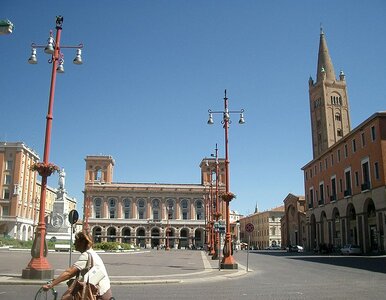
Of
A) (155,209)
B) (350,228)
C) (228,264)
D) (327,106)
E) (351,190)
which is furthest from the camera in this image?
(155,209)

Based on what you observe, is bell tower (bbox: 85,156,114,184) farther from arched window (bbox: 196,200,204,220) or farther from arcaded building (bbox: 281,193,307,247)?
arcaded building (bbox: 281,193,307,247)

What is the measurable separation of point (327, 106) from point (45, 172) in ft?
297

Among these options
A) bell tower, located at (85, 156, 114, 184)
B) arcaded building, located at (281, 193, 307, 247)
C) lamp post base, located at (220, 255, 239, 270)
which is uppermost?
bell tower, located at (85, 156, 114, 184)

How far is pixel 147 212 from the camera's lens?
12525 cm

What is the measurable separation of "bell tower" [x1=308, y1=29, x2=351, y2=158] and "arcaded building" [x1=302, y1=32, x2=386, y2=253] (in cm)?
2404

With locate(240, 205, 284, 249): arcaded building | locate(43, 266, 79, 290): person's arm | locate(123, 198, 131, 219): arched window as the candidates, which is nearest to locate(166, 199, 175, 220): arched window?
locate(123, 198, 131, 219): arched window

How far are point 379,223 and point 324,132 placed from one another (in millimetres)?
54278

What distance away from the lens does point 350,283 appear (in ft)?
52.5

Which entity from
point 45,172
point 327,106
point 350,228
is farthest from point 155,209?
point 45,172

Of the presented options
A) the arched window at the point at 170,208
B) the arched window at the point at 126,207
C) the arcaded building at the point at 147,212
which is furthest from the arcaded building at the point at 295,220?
the arched window at the point at 126,207

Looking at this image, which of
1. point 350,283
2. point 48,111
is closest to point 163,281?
point 350,283

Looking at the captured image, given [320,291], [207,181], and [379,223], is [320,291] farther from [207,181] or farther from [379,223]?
[207,181]

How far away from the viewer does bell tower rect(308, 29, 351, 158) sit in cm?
9686

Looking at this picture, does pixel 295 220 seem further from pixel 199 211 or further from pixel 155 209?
pixel 155 209
